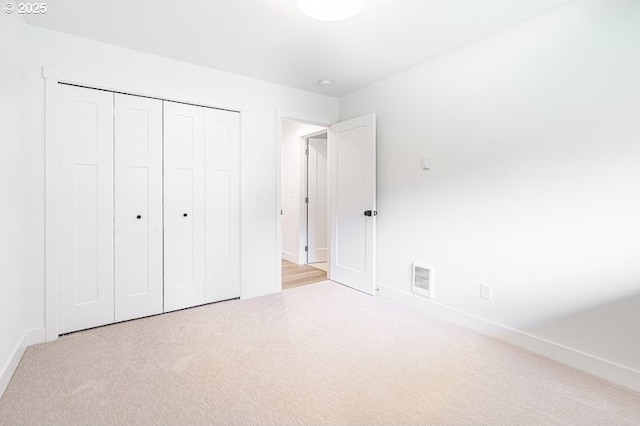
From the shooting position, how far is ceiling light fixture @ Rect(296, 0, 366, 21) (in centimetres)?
178

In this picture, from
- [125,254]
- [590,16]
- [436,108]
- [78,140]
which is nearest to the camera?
[590,16]

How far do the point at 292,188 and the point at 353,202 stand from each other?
198 centimetres

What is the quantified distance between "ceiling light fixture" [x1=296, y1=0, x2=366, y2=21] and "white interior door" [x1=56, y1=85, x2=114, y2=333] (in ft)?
6.12

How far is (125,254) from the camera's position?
2.72 metres

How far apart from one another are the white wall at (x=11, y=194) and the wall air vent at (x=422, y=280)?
3051 millimetres

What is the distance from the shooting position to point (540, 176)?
220 cm

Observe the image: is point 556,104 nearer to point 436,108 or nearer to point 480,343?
point 436,108

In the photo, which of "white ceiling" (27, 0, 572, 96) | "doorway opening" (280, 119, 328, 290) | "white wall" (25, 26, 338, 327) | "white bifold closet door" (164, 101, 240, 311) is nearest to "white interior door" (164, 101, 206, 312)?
"white bifold closet door" (164, 101, 240, 311)

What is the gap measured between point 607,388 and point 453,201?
1549 mm

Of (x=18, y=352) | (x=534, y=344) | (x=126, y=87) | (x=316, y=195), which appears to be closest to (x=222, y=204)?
(x=126, y=87)

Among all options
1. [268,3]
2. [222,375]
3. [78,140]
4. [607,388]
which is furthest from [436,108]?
[78,140]

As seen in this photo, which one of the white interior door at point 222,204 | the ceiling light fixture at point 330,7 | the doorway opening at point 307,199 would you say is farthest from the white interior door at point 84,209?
the doorway opening at point 307,199

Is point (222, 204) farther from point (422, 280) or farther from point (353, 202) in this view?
point (422, 280)

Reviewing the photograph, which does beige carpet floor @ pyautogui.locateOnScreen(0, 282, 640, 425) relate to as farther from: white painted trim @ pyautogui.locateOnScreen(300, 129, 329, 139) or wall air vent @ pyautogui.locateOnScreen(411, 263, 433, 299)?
white painted trim @ pyautogui.locateOnScreen(300, 129, 329, 139)
